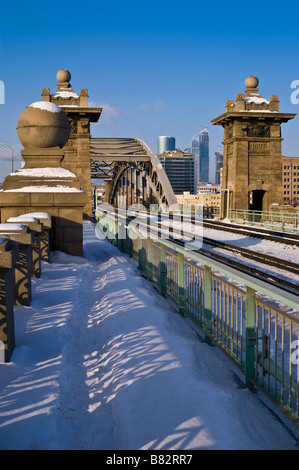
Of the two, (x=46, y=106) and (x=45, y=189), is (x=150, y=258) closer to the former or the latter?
(x=45, y=189)

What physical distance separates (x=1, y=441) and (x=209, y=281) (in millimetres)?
3321

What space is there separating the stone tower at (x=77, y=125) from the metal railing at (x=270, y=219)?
13264mm

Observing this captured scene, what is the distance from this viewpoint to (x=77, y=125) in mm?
39062

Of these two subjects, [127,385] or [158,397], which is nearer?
[158,397]

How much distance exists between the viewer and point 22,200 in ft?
39.6

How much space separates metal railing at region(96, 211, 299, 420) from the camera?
13.1 feet

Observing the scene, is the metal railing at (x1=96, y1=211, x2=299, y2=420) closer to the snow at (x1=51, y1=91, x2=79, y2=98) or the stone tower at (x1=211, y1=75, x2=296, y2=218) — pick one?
the stone tower at (x1=211, y1=75, x2=296, y2=218)

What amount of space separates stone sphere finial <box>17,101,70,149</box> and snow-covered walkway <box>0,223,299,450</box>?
762 centimetres

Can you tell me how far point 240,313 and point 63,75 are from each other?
124 feet

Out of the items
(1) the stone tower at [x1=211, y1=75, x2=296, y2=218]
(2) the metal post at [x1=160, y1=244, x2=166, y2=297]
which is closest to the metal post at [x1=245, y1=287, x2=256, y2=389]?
(2) the metal post at [x1=160, y1=244, x2=166, y2=297]

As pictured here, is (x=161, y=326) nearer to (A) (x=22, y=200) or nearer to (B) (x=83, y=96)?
(A) (x=22, y=200)

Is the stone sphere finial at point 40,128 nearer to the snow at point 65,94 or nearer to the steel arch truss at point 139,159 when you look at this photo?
the snow at point 65,94

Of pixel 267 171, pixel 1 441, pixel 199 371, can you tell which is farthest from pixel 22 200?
pixel 267 171

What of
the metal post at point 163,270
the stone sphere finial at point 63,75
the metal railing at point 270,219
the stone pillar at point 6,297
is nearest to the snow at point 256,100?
the metal railing at point 270,219
